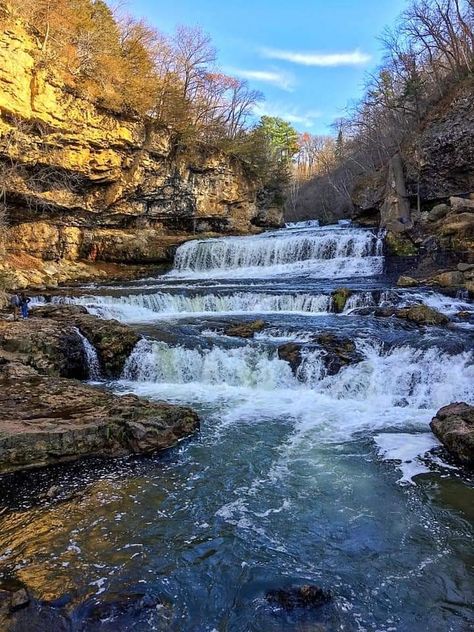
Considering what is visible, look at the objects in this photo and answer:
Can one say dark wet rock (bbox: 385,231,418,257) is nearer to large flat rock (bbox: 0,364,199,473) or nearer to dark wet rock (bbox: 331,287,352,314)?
dark wet rock (bbox: 331,287,352,314)

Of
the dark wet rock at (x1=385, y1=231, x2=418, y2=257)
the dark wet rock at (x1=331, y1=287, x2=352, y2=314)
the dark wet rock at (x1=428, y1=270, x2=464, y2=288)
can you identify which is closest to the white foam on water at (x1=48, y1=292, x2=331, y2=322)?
the dark wet rock at (x1=331, y1=287, x2=352, y2=314)

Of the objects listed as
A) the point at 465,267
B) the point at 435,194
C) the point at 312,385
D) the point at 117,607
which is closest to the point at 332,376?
the point at 312,385

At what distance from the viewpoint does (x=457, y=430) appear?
19.8ft

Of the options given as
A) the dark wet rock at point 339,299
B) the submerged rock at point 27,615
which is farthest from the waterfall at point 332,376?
the submerged rock at point 27,615

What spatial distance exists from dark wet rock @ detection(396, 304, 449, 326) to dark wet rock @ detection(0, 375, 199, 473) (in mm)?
6518

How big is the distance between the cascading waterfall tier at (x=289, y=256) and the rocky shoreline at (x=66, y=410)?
11407 mm

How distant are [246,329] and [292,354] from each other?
6.36 feet

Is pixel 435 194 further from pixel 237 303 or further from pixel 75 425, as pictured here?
pixel 75 425

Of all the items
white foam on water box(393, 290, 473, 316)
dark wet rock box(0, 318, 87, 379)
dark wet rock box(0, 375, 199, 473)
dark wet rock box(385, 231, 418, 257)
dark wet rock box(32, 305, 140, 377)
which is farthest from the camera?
dark wet rock box(385, 231, 418, 257)

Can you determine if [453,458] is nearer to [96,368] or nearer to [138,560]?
[138,560]

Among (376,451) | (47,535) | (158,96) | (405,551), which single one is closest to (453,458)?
(376,451)

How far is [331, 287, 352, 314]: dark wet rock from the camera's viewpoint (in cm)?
1338

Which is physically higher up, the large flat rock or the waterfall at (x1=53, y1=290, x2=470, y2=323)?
the waterfall at (x1=53, y1=290, x2=470, y2=323)

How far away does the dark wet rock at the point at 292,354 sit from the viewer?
366 inches
